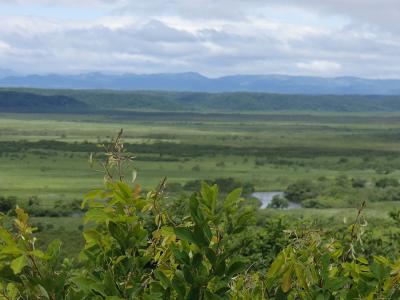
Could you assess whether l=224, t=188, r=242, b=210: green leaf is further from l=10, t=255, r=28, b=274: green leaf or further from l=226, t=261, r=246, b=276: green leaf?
l=10, t=255, r=28, b=274: green leaf

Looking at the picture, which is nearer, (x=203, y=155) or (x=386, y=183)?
(x=386, y=183)

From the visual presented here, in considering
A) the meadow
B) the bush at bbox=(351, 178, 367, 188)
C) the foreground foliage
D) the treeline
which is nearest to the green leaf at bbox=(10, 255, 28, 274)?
the foreground foliage

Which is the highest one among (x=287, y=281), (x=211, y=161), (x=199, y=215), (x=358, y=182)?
(x=199, y=215)

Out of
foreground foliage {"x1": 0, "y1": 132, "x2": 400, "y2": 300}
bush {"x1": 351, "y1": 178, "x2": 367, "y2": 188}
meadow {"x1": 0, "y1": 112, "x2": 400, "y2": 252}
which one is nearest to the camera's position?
foreground foliage {"x1": 0, "y1": 132, "x2": 400, "y2": 300}

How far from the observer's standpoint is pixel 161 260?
9.98 feet

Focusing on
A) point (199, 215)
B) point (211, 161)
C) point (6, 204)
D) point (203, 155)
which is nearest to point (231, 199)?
point (199, 215)

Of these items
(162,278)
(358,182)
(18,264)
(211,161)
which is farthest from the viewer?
(211,161)

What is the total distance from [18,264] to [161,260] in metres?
0.66

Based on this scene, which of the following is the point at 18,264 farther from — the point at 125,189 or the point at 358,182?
the point at 358,182

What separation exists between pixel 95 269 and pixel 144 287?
32 centimetres

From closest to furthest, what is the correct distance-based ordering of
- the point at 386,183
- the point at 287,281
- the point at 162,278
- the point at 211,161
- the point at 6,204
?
the point at 162,278 < the point at 287,281 < the point at 6,204 < the point at 386,183 < the point at 211,161

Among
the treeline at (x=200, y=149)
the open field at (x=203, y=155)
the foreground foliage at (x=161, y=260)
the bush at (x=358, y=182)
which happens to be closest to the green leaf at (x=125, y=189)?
the foreground foliage at (x=161, y=260)

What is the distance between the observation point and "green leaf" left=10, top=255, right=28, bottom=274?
2573 millimetres

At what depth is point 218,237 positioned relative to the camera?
277 centimetres
